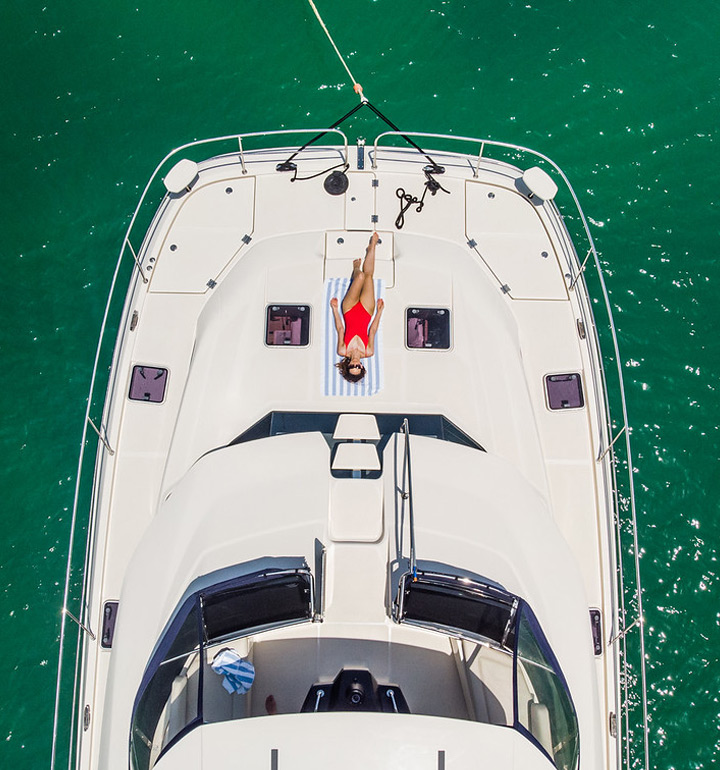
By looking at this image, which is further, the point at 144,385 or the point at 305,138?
the point at 305,138

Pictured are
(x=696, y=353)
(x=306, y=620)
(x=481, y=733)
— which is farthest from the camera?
(x=696, y=353)

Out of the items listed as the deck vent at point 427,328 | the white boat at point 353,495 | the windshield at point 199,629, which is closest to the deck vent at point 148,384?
the white boat at point 353,495

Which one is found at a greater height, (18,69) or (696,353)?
(18,69)

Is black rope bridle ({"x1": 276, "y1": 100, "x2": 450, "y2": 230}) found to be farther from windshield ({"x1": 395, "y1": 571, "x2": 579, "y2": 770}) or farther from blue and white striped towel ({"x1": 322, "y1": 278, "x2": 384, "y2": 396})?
windshield ({"x1": 395, "y1": 571, "x2": 579, "y2": 770})

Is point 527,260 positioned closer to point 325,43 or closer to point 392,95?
point 392,95

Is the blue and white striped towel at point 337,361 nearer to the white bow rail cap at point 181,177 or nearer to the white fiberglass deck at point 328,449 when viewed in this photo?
the white fiberglass deck at point 328,449

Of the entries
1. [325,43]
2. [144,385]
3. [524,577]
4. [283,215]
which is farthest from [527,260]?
[325,43]
